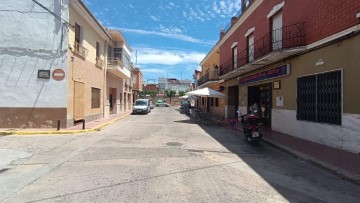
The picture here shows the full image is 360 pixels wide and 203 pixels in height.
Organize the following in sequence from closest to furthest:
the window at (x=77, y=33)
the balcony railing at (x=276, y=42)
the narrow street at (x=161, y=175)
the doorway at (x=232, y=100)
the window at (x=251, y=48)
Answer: the narrow street at (x=161, y=175), the balcony railing at (x=276, y=42), the window at (x=77, y=33), the window at (x=251, y=48), the doorway at (x=232, y=100)

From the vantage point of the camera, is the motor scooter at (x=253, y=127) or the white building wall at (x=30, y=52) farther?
the white building wall at (x=30, y=52)

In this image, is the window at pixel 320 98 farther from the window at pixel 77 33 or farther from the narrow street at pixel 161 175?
the window at pixel 77 33

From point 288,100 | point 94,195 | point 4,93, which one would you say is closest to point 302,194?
point 94,195

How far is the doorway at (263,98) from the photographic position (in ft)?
58.3

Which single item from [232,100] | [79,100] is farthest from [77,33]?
[232,100]

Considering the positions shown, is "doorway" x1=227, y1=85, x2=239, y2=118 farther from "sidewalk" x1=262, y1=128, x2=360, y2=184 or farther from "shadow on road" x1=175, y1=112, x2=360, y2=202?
"shadow on road" x1=175, y1=112, x2=360, y2=202

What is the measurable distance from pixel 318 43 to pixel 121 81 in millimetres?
26222

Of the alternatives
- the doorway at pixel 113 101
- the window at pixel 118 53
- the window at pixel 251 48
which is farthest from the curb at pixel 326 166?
the doorway at pixel 113 101

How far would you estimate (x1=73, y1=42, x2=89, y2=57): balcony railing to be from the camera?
690 inches

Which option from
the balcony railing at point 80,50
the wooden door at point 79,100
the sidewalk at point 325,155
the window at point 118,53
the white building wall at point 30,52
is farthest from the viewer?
the window at point 118,53

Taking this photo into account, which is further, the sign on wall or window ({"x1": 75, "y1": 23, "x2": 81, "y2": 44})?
window ({"x1": 75, "y1": 23, "x2": 81, "y2": 44})

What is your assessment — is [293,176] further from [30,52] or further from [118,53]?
[118,53]

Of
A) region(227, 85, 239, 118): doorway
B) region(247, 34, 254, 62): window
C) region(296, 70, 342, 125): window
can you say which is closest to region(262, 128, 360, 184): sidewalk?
region(296, 70, 342, 125): window

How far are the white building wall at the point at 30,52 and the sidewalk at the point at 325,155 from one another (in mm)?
10927
